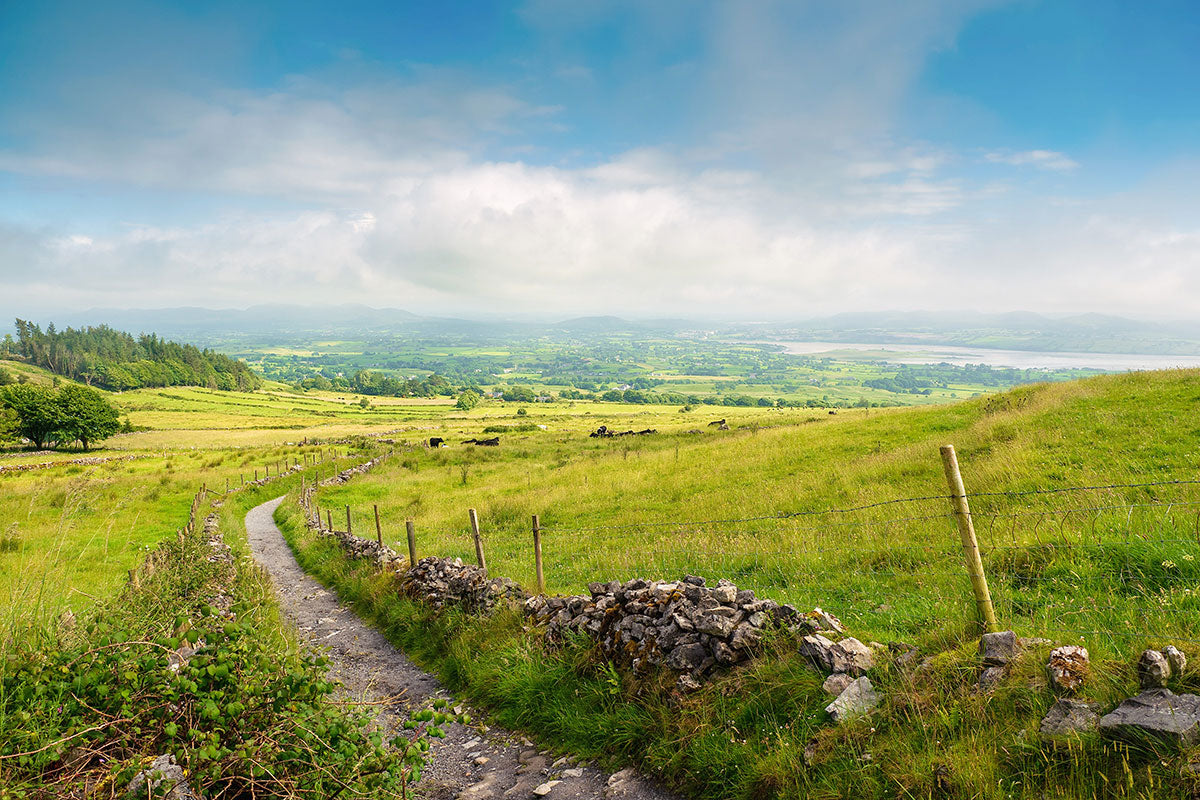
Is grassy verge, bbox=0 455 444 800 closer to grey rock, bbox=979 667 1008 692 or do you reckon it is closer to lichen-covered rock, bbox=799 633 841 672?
lichen-covered rock, bbox=799 633 841 672

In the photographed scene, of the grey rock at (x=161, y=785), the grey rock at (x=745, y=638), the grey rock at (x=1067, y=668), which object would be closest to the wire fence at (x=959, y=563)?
the grey rock at (x=1067, y=668)

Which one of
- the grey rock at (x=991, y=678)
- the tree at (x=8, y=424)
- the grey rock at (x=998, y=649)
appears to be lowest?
the tree at (x=8, y=424)

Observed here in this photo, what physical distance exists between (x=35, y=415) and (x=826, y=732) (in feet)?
293

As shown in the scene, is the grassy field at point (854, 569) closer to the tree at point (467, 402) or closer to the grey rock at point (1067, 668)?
the grey rock at point (1067, 668)

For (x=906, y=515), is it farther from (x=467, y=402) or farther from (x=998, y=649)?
(x=467, y=402)

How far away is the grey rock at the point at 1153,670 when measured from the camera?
12.4 ft

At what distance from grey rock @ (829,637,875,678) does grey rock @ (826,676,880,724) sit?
22 cm

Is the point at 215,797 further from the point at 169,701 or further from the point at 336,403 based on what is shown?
the point at 336,403

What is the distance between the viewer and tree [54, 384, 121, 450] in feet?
210

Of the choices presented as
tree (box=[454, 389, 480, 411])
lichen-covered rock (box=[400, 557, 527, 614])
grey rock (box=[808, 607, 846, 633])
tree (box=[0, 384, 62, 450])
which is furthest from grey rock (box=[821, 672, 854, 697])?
tree (box=[454, 389, 480, 411])

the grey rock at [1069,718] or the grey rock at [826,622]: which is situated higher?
the grey rock at [1069,718]

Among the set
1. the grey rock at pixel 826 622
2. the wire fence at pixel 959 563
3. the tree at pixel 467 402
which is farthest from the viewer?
the tree at pixel 467 402

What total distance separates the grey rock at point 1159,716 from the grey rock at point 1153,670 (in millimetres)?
57

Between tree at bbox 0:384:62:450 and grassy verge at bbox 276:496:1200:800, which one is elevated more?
grassy verge at bbox 276:496:1200:800
